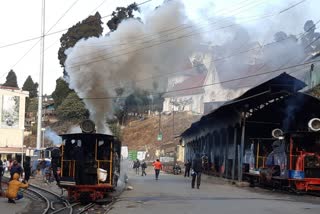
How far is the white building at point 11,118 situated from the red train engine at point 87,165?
49.3 m

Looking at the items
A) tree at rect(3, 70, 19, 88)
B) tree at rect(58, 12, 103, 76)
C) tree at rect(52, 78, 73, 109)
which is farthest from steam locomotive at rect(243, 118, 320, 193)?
tree at rect(3, 70, 19, 88)

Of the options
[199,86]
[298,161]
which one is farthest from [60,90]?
[298,161]

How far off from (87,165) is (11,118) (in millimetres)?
52304

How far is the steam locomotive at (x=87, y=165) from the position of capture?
1905cm

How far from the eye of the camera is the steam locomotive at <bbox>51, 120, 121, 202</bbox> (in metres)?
19.0

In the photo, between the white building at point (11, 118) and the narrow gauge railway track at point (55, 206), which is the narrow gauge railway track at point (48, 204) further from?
the white building at point (11, 118)

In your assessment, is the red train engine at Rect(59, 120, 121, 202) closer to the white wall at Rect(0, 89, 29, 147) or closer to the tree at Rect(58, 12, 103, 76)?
the tree at Rect(58, 12, 103, 76)

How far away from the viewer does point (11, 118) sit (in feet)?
225

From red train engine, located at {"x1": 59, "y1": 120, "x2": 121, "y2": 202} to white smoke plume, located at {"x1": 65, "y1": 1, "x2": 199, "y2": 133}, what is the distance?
6429 millimetres

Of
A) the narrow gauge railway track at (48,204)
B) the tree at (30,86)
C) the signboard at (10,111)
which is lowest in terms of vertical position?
the narrow gauge railway track at (48,204)

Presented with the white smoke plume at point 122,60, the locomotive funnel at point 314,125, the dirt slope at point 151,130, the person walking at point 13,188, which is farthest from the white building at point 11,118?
the locomotive funnel at point 314,125

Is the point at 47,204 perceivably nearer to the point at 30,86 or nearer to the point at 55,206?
the point at 55,206

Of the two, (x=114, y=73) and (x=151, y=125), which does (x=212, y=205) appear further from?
(x=151, y=125)

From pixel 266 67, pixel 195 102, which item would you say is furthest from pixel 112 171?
pixel 195 102
